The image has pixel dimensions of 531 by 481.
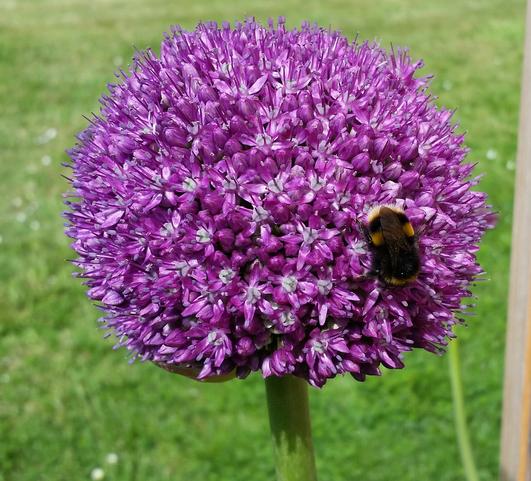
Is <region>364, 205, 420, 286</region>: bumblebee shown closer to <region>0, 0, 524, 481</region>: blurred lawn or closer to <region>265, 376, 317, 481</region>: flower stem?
<region>265, 376, 317, 481</region>: flower stem

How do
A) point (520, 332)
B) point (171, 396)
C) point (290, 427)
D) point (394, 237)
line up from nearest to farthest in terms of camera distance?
1. point (394, 237)
2. point (290, 427)
3. point (520, 332)
4. point (171, 396)

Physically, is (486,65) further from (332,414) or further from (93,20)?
(93,20)

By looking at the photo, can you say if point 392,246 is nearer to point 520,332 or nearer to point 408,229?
point 408,229

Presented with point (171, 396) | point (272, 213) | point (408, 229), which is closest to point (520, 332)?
point (408, 229)

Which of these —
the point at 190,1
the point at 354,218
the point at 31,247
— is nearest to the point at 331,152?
the point at 354,218

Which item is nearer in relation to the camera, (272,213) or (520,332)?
(272,213)

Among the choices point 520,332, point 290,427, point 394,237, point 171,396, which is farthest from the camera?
point 171,396
